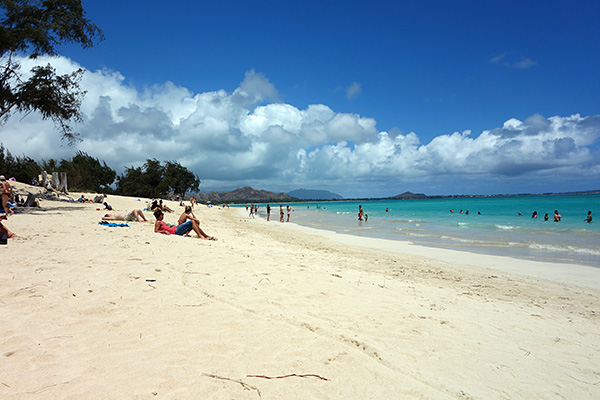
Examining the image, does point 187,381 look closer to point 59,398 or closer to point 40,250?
point 59,398

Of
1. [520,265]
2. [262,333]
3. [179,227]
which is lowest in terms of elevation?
[520,265]

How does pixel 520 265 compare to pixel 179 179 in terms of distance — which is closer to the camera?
pixel 520 265

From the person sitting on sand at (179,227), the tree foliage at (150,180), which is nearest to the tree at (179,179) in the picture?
the tree foliage at (150,180)

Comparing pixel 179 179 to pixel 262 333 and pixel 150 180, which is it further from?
pixel 262 333

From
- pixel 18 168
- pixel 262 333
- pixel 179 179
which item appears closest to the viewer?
pixel 262 333

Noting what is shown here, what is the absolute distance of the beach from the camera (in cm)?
266

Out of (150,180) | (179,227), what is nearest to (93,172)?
(150,180)

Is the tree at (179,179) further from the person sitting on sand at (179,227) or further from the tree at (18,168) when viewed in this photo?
the person sitting on sand at (179,227)

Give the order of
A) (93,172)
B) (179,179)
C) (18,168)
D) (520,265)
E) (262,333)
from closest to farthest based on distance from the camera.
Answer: (262,333), (520,265), (18,168), (93,172), (179,179)

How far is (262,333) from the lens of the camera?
3.60m

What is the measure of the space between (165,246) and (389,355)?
6.17 metres

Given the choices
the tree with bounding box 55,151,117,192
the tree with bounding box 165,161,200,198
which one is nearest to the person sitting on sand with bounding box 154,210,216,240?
the tree with bounding box 55,151,117,192

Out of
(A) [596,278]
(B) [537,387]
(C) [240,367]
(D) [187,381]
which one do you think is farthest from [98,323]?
(A) [596,278]

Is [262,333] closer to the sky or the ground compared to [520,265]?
closer to the sky
